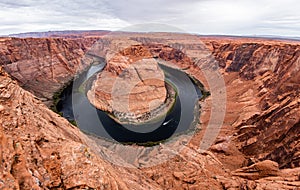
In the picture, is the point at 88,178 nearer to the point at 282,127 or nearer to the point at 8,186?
the point at 8,186

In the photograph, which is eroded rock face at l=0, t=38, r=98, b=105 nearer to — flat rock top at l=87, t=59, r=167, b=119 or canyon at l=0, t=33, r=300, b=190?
canyon at l=0, t=33, r=300, b=190

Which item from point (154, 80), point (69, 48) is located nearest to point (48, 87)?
point (154, 80)

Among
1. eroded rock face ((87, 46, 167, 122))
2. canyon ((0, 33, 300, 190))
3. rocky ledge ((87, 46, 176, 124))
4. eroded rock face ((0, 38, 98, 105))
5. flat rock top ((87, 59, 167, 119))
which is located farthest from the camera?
eroded rock face ((0, 38, 98, 105))

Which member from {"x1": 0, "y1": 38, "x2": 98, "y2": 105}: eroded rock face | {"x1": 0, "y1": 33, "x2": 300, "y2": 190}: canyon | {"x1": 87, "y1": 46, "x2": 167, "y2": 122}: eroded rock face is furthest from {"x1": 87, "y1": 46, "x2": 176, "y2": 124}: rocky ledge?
{"x1": 0, "y1": 38, "x2": 98, "y2": 105}: eroded rock face

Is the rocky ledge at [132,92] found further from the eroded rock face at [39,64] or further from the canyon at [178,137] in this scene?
the eroded rock face at [39,64]

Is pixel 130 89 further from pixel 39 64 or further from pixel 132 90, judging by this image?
pixel 39 64

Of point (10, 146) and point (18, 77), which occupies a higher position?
point (10, 146)

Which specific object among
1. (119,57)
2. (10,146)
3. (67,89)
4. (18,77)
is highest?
(10,146)

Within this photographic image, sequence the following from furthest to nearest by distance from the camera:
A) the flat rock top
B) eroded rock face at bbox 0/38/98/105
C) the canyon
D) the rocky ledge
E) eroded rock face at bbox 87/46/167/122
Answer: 1. eroded rock face at bbox 0/38/98/105
2. the flat rock top
3. eroded rock face at bbox 87/46/167/122
4. the rocky ledge
5. the canyon

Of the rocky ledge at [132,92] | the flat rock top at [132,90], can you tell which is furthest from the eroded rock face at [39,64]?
the rocky ledge at [132,92]
